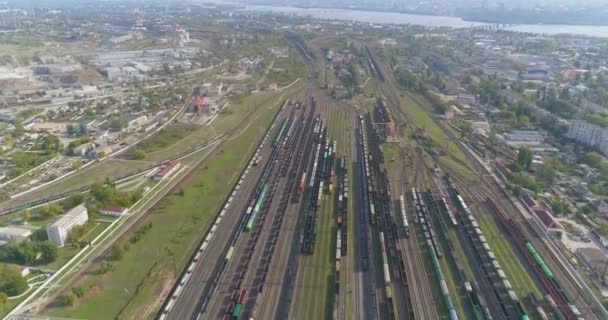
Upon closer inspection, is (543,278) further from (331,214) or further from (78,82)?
(78,82)

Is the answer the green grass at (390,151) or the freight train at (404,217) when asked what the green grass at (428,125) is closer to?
the green grass at (390,151)

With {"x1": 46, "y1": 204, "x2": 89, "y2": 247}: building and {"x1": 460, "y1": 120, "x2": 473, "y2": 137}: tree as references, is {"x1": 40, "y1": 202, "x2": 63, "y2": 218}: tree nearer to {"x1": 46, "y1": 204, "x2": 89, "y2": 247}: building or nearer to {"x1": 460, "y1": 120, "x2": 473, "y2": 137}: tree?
{"x1": 46, "y1": 204, "x2": 89, "y2": 247}: building

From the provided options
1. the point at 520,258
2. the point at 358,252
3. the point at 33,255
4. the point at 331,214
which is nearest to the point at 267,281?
the point at 358,252

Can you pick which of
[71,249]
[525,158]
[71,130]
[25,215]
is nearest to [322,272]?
[71,249]

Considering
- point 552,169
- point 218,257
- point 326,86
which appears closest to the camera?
point 218,257

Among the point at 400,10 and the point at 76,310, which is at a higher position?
the point at 400,10

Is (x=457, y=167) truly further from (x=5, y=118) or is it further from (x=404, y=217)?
(x=5, y=118)
